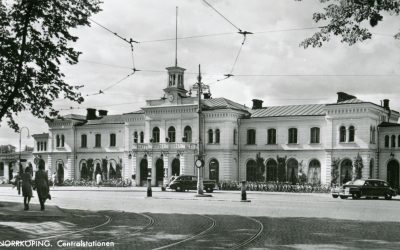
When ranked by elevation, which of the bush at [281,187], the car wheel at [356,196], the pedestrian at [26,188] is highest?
the pedestrian at [26,188]

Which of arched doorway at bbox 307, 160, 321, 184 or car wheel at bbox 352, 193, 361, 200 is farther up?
arched doorway at bbox 307, 160, 321, 184

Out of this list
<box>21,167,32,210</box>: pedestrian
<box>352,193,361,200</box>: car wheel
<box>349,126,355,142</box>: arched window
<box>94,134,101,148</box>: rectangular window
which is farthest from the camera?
<box>94,134,101,148</box>: rectangular window

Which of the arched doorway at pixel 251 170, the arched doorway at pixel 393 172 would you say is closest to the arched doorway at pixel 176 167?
the arched doorway at pixel 251 170

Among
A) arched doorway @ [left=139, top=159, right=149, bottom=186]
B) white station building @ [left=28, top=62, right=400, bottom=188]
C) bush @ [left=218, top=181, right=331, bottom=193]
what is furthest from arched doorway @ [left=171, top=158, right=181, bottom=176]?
bush @ [left=218, top=181, right=331, bottom=193]

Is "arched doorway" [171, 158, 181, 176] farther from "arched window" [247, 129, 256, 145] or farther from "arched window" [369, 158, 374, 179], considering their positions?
"arched window" [369, 158, 374, 179]

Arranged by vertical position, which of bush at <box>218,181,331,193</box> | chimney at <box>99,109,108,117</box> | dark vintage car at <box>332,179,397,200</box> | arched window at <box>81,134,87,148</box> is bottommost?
bush at <box>218,181,331,193</box>

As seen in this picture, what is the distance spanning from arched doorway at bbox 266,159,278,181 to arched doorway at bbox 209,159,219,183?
201 inches

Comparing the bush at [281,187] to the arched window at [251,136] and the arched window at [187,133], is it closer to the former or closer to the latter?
the arched window at [251,136]

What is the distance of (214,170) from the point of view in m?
52.7

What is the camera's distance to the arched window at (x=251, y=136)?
172ft

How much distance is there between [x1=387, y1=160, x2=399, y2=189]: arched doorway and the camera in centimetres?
4547

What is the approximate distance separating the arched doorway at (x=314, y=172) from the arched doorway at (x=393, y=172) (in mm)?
6096

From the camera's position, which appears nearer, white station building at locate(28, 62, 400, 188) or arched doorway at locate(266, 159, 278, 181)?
white station building at locate(28, 62, 400, 188)

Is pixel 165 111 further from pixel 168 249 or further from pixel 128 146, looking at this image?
pixel 168 249
